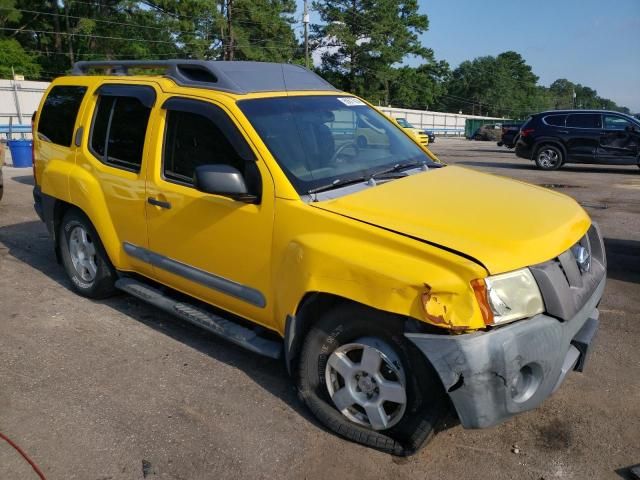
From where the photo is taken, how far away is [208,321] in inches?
146

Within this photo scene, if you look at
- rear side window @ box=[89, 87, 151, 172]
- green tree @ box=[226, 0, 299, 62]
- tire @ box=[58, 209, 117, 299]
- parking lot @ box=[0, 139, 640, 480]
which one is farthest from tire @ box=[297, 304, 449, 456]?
green tree @ box=[226, 0, 299, 62]

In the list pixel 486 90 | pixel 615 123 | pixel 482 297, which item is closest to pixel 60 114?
pixel 482 297

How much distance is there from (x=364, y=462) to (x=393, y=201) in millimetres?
1379

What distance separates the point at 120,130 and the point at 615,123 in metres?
15.2

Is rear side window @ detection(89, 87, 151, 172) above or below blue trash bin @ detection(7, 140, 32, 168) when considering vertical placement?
above

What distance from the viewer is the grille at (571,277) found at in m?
2.63

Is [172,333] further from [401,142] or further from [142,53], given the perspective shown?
[142,53]

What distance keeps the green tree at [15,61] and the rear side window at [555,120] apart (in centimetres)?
3985

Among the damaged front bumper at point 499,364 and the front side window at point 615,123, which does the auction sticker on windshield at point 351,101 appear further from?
the front side window at point 615,123

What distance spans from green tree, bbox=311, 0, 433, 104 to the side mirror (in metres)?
60.8

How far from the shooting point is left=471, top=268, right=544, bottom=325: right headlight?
247 cm

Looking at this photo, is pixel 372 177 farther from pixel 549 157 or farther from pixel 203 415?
pixel 549 157

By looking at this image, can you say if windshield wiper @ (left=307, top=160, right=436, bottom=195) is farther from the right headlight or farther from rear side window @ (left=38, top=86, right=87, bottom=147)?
rear side window @ (left=38, top=86, right=87, bottom=147)

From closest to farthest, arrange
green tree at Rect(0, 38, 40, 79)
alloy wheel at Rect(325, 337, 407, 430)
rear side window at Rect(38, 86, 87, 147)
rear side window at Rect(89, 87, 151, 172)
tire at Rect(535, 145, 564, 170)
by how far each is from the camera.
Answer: alloy wheel at Rect(325, 337, 407, 430)
rear side window at Rect(89, 87, 151, 172)
rear side window at Rect(38, 86, 87, 147)
tire at Rect(535, 145, 564, 170)
green tree at Rect(0, 38, 40, 79)
